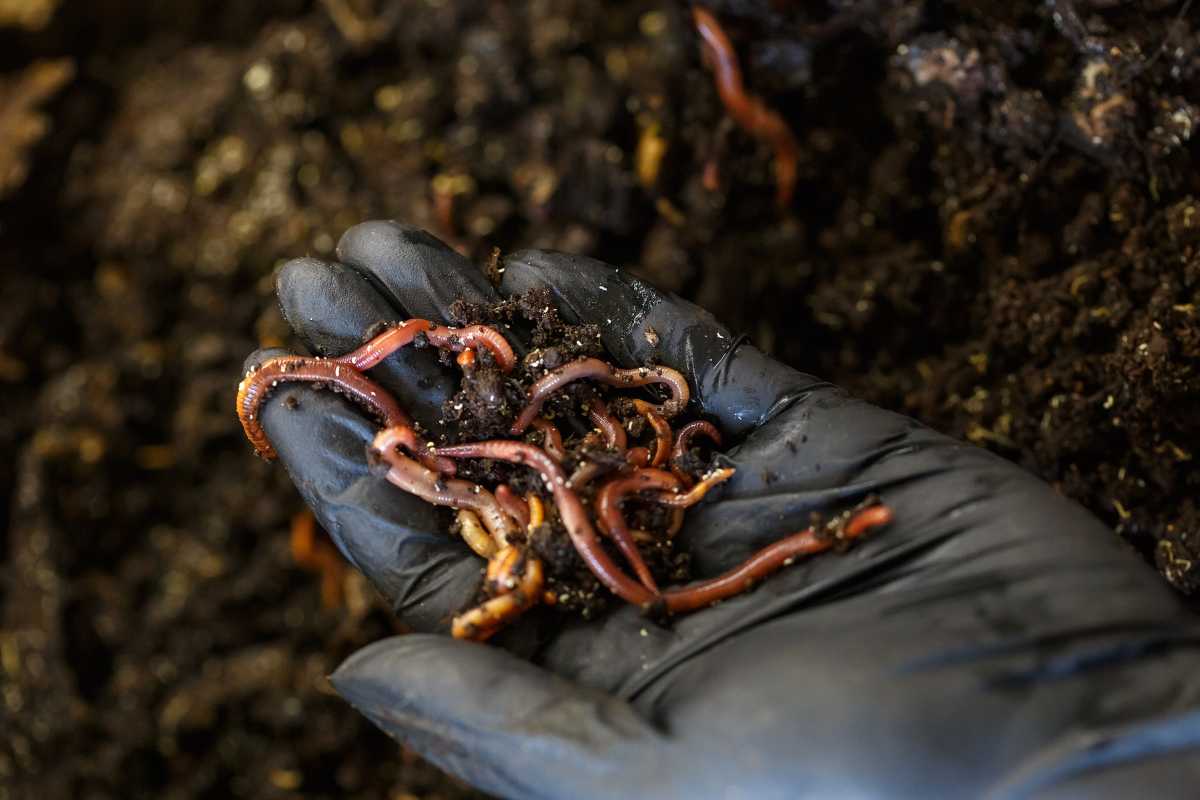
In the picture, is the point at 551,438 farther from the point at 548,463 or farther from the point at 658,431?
the point at 658,431

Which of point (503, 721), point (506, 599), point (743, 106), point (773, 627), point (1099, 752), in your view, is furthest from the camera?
point (743, 106)

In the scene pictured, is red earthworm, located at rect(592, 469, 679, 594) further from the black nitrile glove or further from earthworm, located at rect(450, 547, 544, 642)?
earthworm, located at rect(450, 547, 544, 642)

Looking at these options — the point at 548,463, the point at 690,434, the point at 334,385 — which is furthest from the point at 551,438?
the point at 334,385

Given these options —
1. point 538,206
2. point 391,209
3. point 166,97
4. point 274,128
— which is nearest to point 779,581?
point 538,206

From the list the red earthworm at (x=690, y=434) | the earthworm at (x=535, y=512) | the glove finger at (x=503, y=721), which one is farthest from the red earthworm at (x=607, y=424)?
the glove finger at (x=503, y=721)

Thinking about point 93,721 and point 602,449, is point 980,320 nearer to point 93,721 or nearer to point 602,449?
point 602,449

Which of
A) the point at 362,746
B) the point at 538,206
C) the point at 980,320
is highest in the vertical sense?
the point at 538,206

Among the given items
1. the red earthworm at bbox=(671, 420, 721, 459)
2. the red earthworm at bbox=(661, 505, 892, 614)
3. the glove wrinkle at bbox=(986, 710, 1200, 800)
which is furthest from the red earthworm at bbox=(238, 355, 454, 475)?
the glove wrinkle at bbox=(986, 710, 1200, 800)

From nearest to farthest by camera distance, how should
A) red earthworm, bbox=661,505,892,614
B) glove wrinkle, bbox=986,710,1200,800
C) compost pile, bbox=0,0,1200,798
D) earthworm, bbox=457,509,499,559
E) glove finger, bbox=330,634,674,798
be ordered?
glove wrinkle, bbox=986,710,1200,800
glove finger, bbox=330,634,674,798
red earthworm, bbox=661,505,892,614
earthworm, bbox=457,509,499,559
compost pile, bbox=0,0,1200,798
